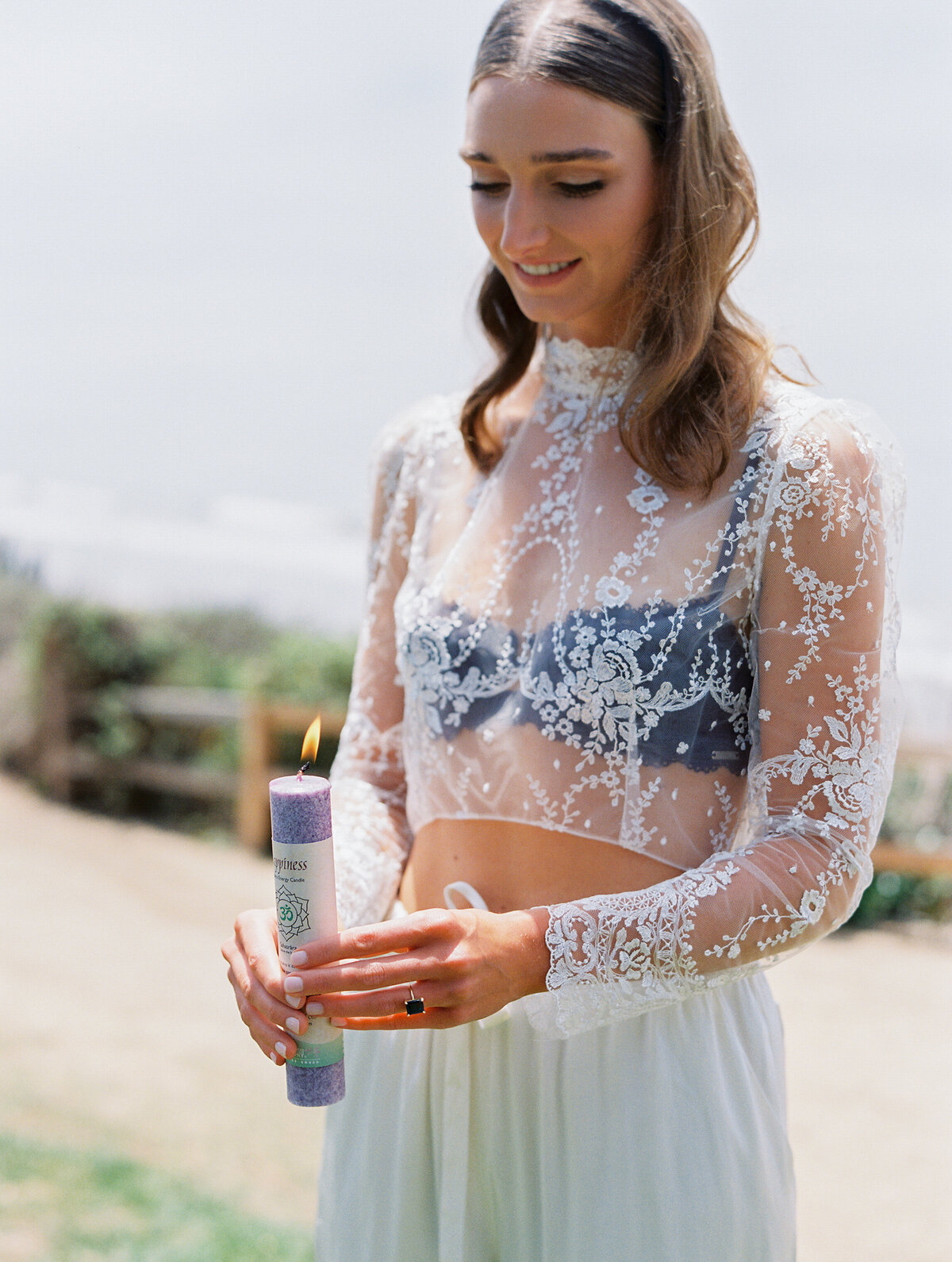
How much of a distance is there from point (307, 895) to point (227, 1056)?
452 centimetres

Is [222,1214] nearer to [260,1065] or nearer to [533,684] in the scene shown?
[260,1065]

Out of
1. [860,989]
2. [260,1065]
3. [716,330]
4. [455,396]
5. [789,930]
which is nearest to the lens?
[789,930]

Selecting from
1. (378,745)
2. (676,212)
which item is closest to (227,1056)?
(378,745)

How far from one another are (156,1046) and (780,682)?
4.78 meters

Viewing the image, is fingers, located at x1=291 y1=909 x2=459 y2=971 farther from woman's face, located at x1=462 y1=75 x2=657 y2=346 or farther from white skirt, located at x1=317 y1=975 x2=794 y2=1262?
woman's face, located at x1=462 y1=75 x2=657 y2=346

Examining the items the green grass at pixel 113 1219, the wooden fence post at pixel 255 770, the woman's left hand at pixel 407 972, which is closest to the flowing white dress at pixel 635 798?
the woman's left hand at pixel 407 972

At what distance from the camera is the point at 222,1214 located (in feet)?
12.3

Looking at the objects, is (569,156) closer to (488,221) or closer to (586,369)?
(488,221)

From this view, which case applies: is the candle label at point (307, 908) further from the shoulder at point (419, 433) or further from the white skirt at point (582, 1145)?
the shoulder at point (419, 433)

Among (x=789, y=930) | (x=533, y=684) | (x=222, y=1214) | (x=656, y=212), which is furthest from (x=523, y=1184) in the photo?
(x=222, y=1214)

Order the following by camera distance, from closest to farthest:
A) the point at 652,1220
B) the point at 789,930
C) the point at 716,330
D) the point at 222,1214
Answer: the point at 789,930 → the point at 652,1220 → the point at 716,330 → the point at 222,1214

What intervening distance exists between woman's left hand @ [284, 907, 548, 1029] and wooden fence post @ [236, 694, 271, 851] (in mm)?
7621

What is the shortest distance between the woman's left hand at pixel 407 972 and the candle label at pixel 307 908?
15 millimetres

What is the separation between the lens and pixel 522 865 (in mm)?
1650
